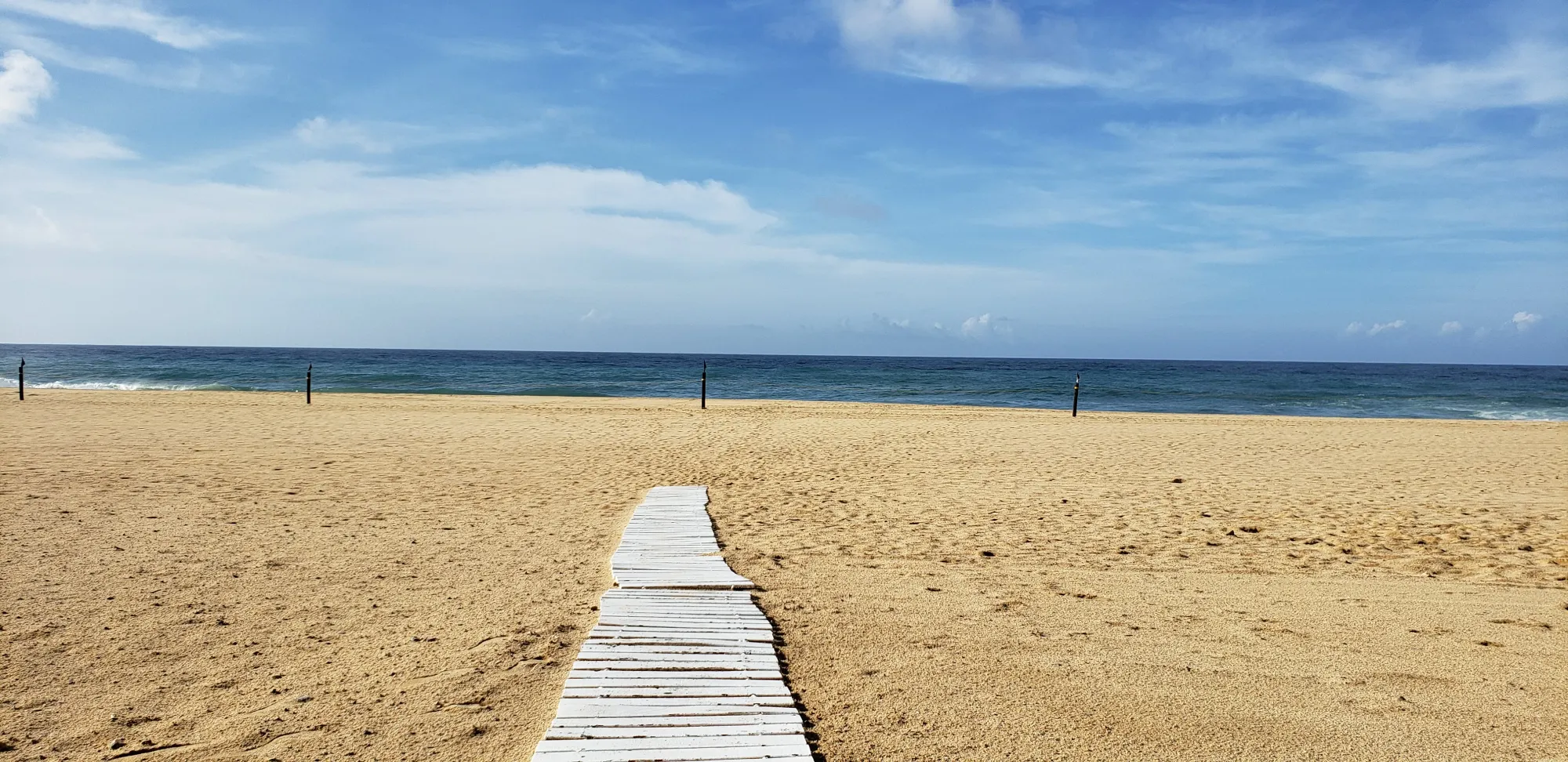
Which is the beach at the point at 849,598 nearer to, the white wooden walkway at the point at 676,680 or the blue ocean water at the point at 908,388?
the white wooden walkway at the point at 676,680

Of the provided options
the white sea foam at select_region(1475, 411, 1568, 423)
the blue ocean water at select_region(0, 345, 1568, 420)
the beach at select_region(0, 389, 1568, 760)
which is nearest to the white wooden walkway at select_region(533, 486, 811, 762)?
the beach at select_region(0, 389, 1568, 760)

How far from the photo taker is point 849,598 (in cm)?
602

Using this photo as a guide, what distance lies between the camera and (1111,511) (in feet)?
30.8

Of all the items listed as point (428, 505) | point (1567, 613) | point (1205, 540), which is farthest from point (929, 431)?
point (1567, 613)

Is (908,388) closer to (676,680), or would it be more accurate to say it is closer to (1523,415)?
(1523,415)

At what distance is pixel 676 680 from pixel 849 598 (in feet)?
6.37

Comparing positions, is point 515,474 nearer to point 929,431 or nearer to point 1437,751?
point 929,431

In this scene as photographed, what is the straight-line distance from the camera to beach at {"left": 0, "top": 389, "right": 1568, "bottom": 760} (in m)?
4.03

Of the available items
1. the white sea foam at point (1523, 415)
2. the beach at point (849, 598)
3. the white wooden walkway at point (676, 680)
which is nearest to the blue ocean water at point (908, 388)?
the white sea foam at point (1523, 415)

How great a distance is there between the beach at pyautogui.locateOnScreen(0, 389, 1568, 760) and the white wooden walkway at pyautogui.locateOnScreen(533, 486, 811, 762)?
0.58 ft

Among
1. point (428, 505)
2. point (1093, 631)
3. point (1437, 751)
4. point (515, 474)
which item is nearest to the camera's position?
point (1437, 751)

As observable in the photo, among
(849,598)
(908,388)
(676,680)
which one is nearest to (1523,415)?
(908,388)

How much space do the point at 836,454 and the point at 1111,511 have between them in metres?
5.26

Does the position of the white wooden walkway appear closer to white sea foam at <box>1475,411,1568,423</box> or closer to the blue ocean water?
the blue ocean water
